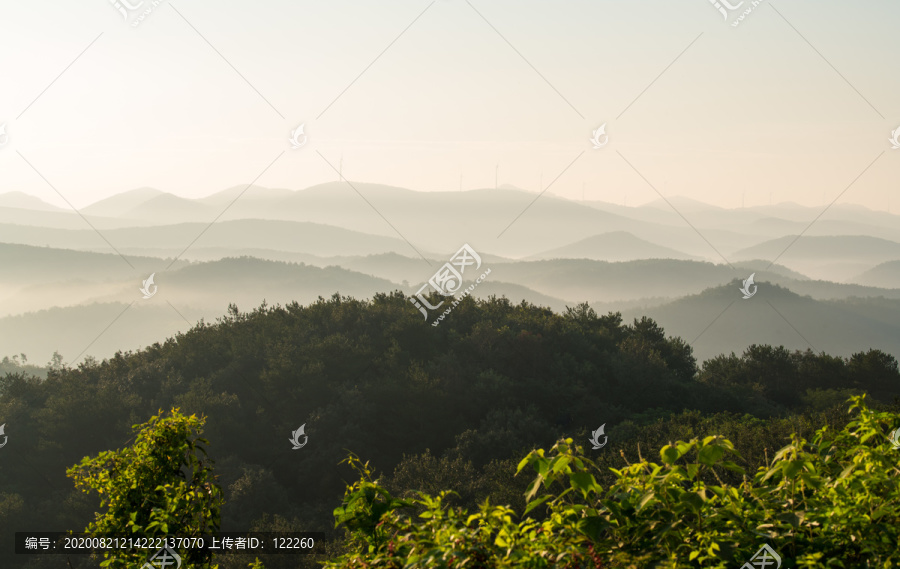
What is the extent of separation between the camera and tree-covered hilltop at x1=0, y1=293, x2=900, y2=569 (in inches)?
755

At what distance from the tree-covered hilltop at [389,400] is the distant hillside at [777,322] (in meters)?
130

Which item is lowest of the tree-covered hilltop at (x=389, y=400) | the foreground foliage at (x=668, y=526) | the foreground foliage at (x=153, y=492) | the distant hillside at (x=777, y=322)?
the foreground foliage at (x=668, y=526)

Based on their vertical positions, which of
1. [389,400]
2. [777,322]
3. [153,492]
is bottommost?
[153,492]

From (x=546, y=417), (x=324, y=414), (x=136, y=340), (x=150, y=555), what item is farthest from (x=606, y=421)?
(x=136, y=340)

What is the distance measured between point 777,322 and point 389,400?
533 ft

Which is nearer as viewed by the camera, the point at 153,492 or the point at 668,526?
the point at 668,526

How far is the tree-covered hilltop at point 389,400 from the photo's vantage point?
19188 mm

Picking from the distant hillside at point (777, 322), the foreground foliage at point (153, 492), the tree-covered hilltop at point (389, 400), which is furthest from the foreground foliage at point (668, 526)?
the distant hillside at point (777, 322)

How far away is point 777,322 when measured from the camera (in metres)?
163

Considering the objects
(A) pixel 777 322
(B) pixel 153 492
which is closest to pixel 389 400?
(B) pixel 153 492

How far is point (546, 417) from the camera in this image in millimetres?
24766

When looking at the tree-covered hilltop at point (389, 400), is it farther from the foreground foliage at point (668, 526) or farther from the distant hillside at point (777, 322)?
the distant hillside at point (777, 322)

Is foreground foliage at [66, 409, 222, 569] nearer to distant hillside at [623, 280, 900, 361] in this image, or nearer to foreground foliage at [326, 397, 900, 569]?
foreground foliage at [326, 397, 900, 569]

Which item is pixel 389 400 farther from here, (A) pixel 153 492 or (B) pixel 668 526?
(B) pixel 668 526
